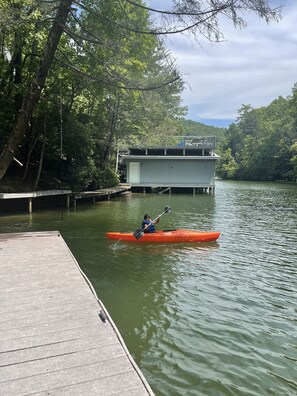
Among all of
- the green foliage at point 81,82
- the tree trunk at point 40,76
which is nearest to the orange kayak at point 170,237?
the tree trunk at point 40,76

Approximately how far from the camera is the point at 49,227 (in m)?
14.7

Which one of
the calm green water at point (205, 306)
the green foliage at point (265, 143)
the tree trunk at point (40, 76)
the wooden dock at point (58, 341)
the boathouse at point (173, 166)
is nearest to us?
the wooden dock at point (58, 341)

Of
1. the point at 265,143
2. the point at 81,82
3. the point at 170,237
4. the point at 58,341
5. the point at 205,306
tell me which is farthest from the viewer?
the point at 265,143

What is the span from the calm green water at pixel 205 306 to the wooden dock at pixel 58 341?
90cm

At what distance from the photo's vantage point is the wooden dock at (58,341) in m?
3.11

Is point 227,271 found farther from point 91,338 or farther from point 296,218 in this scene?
point 296,218

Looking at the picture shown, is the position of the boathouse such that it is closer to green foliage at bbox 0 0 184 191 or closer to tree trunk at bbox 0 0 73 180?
green foliage at bbox 0 0 184 191

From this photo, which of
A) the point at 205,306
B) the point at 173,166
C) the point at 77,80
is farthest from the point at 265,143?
the point at 205,306

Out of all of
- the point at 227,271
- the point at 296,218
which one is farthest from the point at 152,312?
the point at 296,218

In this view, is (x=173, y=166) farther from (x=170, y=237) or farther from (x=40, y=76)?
(x=40, y=76)

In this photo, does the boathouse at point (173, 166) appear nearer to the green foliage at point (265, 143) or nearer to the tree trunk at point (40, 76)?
the tree trunk at point (40, 76)

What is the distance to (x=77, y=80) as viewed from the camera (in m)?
16.4

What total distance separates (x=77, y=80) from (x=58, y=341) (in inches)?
574

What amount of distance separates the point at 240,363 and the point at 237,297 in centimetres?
247
